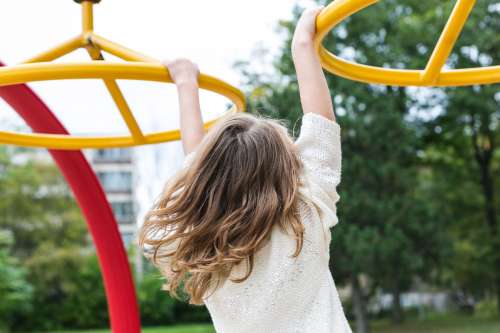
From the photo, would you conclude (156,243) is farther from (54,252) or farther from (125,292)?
(54,252)

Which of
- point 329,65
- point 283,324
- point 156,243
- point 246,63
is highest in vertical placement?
point 329,65

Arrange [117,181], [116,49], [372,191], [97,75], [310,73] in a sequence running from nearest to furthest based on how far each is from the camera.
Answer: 1. [310,73]
2. [97,75]
3. [116,49]
4. [372,191]
5. [117,181]

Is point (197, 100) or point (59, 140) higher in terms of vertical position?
point (197, 100)

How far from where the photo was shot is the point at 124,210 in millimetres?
35938

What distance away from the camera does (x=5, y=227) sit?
75.9ft

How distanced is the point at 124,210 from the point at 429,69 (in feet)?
113

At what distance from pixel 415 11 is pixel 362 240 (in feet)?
21.9

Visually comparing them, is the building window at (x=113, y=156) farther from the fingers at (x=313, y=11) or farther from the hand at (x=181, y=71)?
the fingers at (x=313, y=11)

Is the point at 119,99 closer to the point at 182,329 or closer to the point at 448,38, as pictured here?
the point at 448,38

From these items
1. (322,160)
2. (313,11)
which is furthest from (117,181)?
(322,160)

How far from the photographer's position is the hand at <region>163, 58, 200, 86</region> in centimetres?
192

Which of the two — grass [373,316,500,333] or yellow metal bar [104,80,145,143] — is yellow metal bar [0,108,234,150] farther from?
grass [373,316,500,333]

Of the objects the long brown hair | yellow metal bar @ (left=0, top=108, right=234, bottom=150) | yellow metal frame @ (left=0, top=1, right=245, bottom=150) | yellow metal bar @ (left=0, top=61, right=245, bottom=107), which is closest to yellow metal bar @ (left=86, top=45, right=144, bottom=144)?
yellow metal frame @ (left=0, top=1, right=245, bottom=150)

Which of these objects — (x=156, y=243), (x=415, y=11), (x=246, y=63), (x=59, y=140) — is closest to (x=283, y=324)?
(x=156, y=243)
